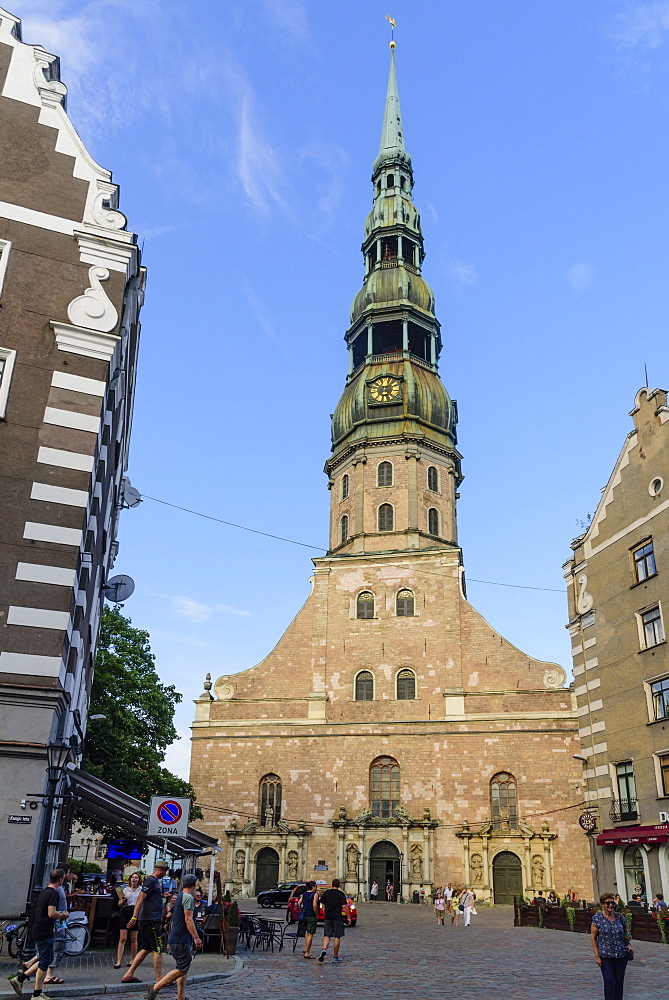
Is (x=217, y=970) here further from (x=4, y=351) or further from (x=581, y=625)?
(x=581, y=625)

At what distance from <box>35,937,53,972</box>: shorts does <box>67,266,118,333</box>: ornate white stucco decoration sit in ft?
Answer: 33.3

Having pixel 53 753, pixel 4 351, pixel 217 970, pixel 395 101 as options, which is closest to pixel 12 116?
pixel 4 351

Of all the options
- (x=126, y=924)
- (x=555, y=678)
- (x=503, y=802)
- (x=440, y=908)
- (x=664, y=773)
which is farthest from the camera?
(x=555, y=678)

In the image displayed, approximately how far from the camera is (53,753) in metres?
12.5

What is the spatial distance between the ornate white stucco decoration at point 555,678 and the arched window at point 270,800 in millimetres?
13651

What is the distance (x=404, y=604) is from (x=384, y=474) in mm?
7865

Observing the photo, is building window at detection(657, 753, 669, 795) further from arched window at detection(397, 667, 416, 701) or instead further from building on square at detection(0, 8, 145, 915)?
arched window at detection(397, 667, 416, 701)

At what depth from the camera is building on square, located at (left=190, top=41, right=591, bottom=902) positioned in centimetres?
3788

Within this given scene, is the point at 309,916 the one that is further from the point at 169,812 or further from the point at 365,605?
the point at 365,605

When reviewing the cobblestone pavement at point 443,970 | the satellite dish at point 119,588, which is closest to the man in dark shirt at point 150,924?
the cobblestone pavement at point 443,970

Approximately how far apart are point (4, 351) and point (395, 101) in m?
58.5

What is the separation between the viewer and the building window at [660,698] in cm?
2398

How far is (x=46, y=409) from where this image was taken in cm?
1487

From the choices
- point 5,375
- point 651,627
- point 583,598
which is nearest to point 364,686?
point 583,598
